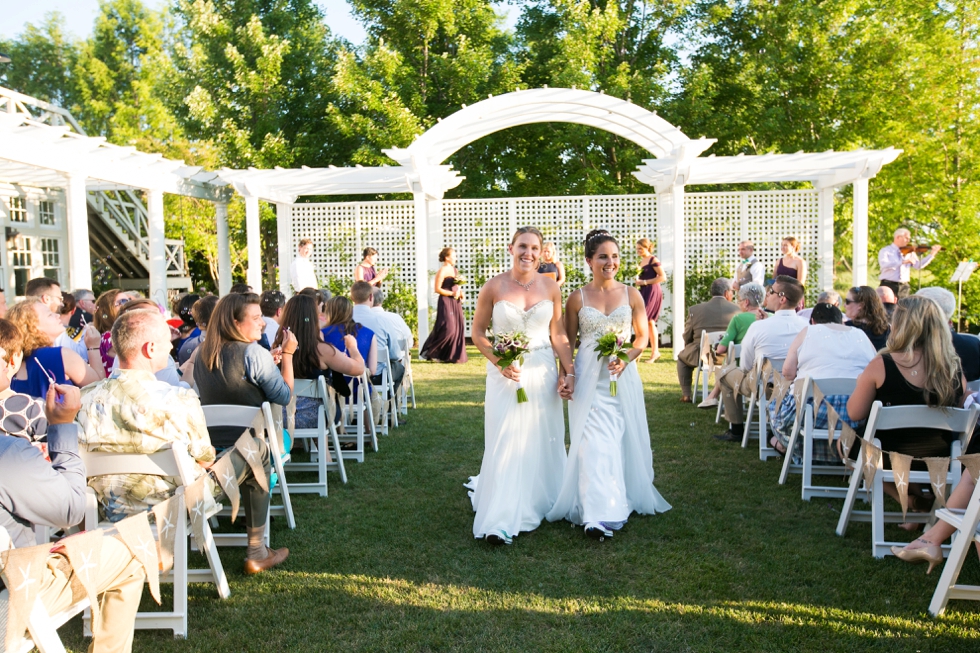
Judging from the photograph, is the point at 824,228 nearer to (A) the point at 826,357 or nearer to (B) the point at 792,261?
(B) the point at 792,261

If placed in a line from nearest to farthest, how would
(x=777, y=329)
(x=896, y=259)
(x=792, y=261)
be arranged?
(x=777, y=329) → (x=896, y=259) → (x=792, y=261)

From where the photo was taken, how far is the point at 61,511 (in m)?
2.84

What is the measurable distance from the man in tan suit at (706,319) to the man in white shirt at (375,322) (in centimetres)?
321

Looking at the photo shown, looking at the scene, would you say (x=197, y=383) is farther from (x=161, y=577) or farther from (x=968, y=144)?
(x=968, y=144)

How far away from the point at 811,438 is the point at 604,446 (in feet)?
5.08

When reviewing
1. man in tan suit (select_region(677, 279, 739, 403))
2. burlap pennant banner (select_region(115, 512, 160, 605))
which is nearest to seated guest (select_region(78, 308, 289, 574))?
burlap pennant banner (select_region(115, 512, 160, 605))

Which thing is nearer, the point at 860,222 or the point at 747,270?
the point at 747,270

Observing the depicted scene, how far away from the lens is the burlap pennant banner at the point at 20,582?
2.45 metres

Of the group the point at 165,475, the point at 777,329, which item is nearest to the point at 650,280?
the point at 777,329

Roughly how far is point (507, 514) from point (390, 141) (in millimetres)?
15736

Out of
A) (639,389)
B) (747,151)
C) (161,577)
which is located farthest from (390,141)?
(161,577)

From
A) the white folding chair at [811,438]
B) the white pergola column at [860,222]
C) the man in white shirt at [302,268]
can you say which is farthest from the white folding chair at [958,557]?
the man in white shirt at [302,268]

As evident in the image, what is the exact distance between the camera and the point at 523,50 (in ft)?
71.5

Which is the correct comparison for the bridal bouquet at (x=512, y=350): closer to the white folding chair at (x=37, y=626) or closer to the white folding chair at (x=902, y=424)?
the white folding chair at (x=902, y=424)
